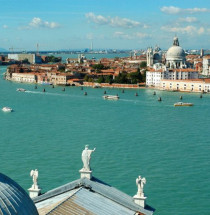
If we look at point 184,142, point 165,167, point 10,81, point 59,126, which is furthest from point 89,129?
point 10,81

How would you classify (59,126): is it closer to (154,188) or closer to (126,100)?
(154,188)

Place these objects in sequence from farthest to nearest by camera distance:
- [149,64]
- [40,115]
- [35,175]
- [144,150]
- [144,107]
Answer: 1. [149,64]
2. [144,107]
3. [40,115]
4. [144,150]
5. [35,175]

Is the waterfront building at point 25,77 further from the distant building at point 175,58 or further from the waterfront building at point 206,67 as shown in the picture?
the waterfront building at point 206,67

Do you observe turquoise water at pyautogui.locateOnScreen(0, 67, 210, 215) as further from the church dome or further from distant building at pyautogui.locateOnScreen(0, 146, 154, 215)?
the church dome

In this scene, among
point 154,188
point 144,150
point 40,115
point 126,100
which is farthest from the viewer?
point 126,100

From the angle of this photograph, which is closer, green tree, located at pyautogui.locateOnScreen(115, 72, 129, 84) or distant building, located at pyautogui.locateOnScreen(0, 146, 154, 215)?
distant building, located at pyautogui.locateOnScreen(0, 146, 154, 215)

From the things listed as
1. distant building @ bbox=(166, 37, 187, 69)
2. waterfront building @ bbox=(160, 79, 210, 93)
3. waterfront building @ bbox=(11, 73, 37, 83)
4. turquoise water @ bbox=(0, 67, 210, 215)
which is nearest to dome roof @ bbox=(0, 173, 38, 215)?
turquoise water @ bbox=(0, 67, 210, 215)
